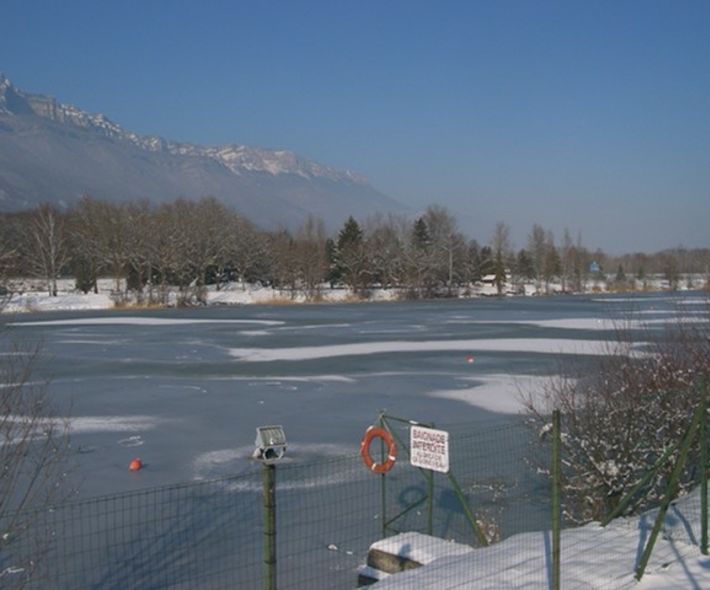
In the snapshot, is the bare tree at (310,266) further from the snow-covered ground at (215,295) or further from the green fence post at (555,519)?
the green fence post at (555,519)

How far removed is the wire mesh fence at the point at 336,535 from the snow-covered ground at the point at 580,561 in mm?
16

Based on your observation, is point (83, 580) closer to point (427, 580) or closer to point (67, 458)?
point (427, 580)

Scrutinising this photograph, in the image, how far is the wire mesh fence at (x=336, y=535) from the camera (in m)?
6.04

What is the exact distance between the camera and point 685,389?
873cm

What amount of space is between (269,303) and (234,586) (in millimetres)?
55749

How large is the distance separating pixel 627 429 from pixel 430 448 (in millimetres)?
3531

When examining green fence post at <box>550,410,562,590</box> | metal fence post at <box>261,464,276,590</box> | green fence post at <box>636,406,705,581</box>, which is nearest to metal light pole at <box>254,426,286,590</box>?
metal fence post at <box>261,464,276,590</box>

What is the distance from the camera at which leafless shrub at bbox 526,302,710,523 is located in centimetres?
907

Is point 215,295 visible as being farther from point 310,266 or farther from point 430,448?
point 430,448

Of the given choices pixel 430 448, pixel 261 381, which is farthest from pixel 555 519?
pixel 261 381

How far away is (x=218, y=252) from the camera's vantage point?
7119cm

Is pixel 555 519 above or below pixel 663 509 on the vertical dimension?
above

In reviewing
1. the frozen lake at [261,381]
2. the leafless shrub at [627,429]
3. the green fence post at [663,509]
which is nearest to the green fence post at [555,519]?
the green fence post at [663,509]

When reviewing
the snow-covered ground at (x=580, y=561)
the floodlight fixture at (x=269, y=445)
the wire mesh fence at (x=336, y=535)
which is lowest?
the wire mesh fence at (x=336, y=535)
